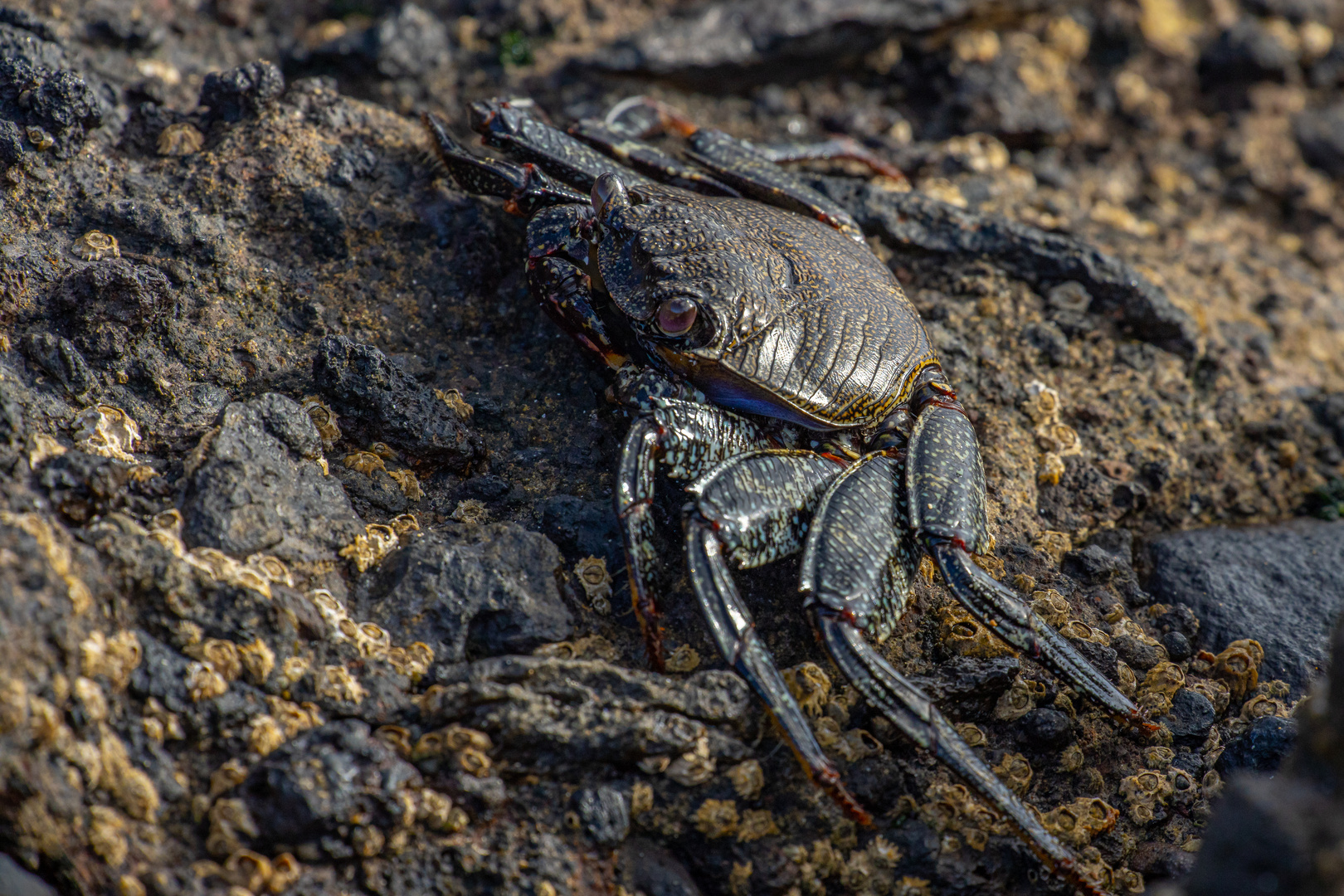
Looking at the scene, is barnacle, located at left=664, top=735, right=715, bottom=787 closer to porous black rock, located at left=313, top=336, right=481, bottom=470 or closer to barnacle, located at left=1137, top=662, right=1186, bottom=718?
porous black rock, located at left=313, top=336, right=481, bottom=470

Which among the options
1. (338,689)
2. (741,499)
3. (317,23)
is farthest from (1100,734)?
(317,23)

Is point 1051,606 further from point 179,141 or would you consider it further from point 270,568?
point 179,141

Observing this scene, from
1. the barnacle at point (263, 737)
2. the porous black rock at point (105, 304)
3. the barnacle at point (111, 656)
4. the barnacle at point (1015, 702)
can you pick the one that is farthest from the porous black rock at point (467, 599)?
the barnacle at point (1015, 702)

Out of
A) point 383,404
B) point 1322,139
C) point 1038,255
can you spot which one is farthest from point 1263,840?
point 1322,139

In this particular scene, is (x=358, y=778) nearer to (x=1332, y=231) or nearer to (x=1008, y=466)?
(x=1008, y=466)

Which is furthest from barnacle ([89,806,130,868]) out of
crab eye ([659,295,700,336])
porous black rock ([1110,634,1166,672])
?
porous black rock ([1110,634,1166,672])

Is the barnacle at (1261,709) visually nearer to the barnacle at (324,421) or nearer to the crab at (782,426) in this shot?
the crab at (782,426)
